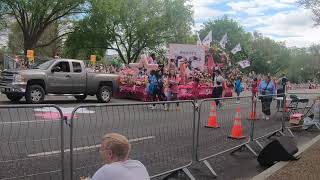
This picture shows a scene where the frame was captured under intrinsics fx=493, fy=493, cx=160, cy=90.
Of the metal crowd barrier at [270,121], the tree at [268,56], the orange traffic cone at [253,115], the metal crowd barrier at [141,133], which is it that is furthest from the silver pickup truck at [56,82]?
the tree at [268,56]

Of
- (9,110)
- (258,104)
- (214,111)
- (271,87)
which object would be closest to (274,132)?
(258,104)

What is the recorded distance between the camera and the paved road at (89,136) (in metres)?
5.25

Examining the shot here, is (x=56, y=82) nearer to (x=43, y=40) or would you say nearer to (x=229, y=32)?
(x=43, y=40)

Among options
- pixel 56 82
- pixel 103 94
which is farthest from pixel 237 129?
pixel 103 94

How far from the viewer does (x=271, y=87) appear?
18.6 m

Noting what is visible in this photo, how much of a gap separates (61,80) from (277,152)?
12977 millimetres

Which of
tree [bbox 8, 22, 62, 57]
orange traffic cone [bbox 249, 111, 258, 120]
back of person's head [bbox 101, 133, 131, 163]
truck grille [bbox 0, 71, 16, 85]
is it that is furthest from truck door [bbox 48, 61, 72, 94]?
tree [bbox 8, 22, 62, 57]

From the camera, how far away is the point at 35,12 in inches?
1893

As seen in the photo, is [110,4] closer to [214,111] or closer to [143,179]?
[214,111]

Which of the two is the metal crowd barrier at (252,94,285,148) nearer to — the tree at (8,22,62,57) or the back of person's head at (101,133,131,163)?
the back of person's head at (101,133,131,163)

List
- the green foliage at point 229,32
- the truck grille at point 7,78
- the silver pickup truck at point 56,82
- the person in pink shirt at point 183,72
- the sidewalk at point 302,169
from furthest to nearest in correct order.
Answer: the green foliage at point 229,32 → the person in pink shirt at point 183,72 → the truck grille at point 7,78 → the silver pickup truck at point 56,82 → the sidewalk at point 302,169

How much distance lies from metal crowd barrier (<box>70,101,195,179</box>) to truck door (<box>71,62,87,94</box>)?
45.5ft

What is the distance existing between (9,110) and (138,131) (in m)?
2.00

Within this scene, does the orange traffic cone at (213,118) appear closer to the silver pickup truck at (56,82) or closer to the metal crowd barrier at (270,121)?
the metal crowd barrier at (270,121)
